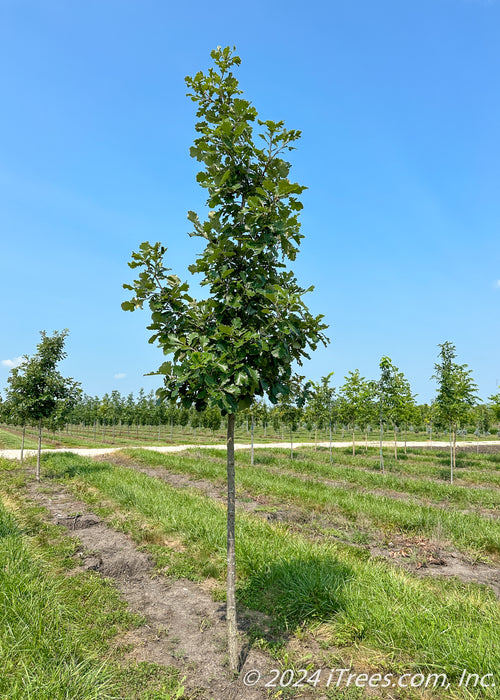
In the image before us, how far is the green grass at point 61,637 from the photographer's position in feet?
10.3

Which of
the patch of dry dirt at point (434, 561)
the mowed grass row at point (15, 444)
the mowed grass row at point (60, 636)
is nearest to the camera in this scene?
the mowed grass row at point (60, 636)

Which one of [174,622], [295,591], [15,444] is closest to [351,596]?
[295,591]

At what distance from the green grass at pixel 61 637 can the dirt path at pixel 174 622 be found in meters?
0.21

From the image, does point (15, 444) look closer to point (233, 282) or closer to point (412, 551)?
point (412, 551)

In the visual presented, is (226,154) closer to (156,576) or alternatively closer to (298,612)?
(298,612)

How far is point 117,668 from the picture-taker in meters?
3.66

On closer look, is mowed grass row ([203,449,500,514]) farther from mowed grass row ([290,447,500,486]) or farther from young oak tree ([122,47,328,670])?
young oak tree ([122,47,328,670])

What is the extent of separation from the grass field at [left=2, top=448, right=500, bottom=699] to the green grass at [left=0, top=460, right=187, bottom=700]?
0.04m


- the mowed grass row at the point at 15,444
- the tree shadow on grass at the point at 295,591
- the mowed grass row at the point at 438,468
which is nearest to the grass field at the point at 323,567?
the tree shadow on grass at the point at 295,591

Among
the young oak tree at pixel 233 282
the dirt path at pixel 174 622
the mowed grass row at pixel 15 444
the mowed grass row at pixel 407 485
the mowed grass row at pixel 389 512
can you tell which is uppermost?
the young oak tree at pixel 233 282

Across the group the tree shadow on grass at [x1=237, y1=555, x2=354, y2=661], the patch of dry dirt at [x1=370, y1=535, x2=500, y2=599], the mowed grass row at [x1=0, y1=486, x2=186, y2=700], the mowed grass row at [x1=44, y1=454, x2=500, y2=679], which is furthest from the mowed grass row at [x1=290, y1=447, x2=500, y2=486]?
the mowed grass row at [x1=0, y1=486, x2=186, y2=700]

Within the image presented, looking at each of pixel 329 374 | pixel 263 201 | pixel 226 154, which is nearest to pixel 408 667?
pixel 263 201

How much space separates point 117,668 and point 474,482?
757 inches

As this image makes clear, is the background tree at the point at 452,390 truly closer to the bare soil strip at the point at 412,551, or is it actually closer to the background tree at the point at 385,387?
the background tree at the point at 385,387
